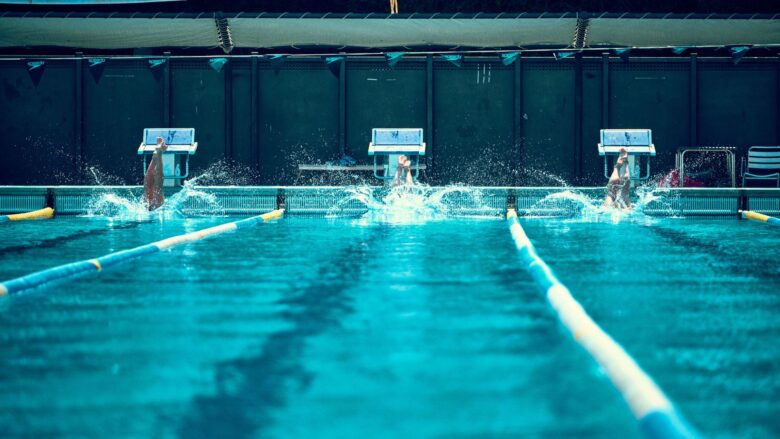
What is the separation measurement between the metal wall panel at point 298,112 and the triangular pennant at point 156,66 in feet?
5.34

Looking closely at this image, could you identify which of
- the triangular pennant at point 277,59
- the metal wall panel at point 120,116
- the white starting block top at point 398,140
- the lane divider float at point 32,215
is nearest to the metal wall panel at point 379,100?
the white starting block top at point 398,140

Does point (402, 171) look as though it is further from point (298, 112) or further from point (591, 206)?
point (298, 112)

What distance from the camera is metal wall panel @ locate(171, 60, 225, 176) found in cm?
1494

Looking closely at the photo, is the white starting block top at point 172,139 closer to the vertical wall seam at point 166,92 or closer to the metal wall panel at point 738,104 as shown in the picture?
the vertical wall seam at point 166,92

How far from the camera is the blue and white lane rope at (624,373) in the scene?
223 centimetres

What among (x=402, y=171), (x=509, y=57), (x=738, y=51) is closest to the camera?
(x=402, y=171)

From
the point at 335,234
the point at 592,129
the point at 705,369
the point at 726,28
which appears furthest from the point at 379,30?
the point at 705,369

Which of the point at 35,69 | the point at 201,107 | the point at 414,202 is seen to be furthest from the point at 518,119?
the point at 35,69

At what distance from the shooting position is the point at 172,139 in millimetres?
14203

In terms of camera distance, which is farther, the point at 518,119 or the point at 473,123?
the point at 473,123

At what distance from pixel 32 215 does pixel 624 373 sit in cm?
948

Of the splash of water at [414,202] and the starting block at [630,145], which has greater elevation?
the starting block at [630,145]

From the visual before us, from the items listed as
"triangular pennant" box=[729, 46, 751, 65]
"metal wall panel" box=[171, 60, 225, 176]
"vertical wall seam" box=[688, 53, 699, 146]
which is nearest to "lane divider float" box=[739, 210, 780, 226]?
"triangular pennant" box=[729, 46, 751, 65]

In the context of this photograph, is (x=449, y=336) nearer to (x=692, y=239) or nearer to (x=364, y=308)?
(x=364, y=308)
